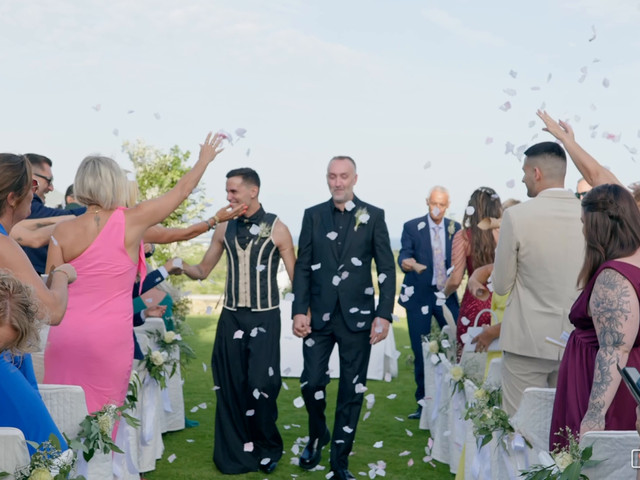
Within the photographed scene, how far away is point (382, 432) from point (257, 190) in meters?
2.95

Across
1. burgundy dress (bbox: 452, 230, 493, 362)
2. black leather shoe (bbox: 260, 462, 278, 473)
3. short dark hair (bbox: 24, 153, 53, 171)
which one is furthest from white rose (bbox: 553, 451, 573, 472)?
short dark hair (bbox: 24, 153, 53, 171)

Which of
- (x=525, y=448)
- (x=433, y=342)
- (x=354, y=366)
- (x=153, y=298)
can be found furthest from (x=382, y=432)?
(x=525, y=448)

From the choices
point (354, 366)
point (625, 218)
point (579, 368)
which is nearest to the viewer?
point (625, 218)

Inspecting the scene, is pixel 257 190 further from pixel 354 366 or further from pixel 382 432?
pixel 382 432

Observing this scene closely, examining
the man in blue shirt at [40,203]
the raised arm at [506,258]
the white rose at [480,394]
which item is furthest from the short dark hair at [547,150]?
the man in blue shirt at [40,203]

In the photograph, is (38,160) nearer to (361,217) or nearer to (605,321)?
(361,217)

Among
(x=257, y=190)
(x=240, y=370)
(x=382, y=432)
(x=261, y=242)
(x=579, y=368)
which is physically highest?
(x=257, y=190)

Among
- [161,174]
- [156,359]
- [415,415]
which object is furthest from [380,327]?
[161,174]

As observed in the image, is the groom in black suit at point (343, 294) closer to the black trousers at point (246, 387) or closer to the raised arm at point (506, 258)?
the black trousers at point (246, 387)

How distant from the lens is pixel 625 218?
10.7ft

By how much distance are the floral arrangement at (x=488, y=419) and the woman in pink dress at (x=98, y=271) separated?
1.98m

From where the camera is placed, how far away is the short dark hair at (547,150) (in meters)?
4.90

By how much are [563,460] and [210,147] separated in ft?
8.68

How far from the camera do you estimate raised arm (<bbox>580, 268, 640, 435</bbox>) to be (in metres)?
3.11
